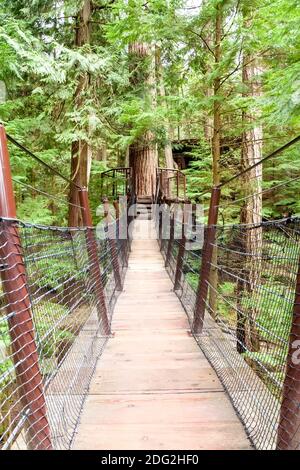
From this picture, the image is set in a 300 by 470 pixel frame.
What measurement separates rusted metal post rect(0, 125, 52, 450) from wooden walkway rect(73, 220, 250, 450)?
421 mm

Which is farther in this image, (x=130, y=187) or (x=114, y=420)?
(x=130, y=187)

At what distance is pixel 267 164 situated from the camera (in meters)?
8.78

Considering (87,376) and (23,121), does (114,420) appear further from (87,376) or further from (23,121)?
(23,121)

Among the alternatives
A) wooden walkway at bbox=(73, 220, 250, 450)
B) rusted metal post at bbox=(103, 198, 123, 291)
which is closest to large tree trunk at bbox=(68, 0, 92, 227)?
rusted metal post at bbox=(103, 198, 123, 291)

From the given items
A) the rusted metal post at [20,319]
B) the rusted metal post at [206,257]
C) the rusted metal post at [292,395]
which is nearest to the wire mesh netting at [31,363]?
the rusted metal post at [20,319]

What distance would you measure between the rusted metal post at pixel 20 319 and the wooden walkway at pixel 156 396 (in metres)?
0.42

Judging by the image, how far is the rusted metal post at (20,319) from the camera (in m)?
1.17

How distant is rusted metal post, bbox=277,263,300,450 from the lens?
113 cm

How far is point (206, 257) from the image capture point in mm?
2740

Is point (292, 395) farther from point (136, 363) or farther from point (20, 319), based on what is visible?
point (136, 363)

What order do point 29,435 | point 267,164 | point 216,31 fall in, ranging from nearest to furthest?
point 29,435, point 216,31, point 267,164

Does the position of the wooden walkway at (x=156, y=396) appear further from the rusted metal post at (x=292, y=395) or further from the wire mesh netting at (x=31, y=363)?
the rusted metal post at (x=292, y=395)

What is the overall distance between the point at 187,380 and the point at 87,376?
2.07 feet

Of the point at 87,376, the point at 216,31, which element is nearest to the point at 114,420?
the point at 87,376
